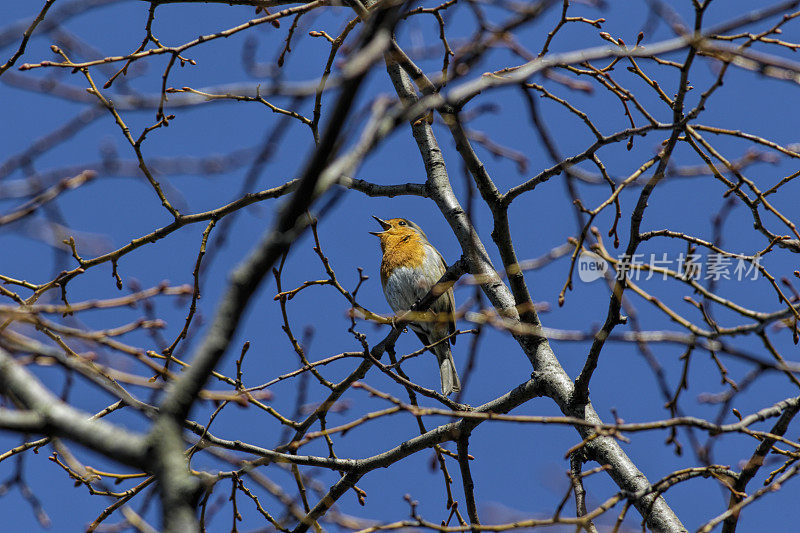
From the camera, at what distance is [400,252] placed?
7117 mm

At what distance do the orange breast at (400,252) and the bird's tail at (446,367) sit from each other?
109cm

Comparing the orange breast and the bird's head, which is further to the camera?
the bird's head

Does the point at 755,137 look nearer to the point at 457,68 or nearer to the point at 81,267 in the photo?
the point at 457,68

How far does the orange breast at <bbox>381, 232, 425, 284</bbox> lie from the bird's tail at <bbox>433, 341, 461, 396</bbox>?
42.8 inches

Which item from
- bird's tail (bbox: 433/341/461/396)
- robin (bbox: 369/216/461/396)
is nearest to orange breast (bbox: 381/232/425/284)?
robin (bbox: 369/216/461/396)

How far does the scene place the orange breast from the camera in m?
7.02

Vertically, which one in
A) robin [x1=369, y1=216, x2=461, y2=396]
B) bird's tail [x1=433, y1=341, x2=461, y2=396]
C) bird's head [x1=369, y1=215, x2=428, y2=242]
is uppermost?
bird's head [x1=369, y1=215, x2=428, y2=242]

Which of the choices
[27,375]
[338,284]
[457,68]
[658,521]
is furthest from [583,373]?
[27,375]

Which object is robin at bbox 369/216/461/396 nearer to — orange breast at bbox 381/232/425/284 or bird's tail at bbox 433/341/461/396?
orange breast at bbox 381/232/425/284

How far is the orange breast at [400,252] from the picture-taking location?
7.02 meters

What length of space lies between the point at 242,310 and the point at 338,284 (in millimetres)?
2069

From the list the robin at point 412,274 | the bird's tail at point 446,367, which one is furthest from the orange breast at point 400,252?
the bird's tail at point 446,367

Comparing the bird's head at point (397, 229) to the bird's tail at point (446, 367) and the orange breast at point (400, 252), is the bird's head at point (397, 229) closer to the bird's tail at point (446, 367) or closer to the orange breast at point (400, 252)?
the orange breast at point (400, 252)

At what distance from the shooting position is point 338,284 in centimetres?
351
